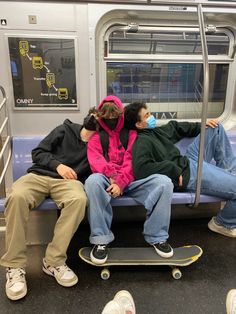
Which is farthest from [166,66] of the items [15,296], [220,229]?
[15,296]

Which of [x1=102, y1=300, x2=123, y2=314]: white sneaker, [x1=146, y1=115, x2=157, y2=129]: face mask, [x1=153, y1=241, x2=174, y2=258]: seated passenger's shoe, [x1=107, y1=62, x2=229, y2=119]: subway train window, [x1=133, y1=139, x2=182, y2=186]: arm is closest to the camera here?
[x1=102, y1=300, x2=123, y2=314]: white sneaker

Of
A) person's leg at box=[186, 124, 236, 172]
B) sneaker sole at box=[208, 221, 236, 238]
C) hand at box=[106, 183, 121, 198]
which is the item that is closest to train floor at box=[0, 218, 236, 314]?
sneaker sole at box=[208, 221, 236, 238]

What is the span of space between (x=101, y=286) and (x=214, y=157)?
148cm

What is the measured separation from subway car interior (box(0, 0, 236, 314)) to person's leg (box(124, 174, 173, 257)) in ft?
0.50

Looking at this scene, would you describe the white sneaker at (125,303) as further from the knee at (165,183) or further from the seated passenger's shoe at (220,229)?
the seated passenger's shoe at (220,229)

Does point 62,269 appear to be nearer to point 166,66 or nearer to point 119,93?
point 119,93

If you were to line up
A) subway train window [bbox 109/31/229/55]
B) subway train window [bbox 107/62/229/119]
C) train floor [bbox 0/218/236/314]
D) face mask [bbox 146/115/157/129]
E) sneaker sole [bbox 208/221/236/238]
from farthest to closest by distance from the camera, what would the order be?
1. subway train window [bbox 107/62/229/119]
2. subway train window [bbox 109/31/229/55]
3. sneaker sole [bbox 208/221/236/238]
4. face mask [bbox 146/115/157/129]
5. train floor [bbox 0/218/236/314]

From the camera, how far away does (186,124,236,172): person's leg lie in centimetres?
259

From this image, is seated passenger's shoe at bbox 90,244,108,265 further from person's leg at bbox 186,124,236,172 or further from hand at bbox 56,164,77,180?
person's leg at bbox 186,124,236,172

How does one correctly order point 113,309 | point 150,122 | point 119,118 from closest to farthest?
1. point 113,309
2. point 119,118
3. point 150,122

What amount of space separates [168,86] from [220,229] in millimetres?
1491

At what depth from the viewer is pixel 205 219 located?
2.97m

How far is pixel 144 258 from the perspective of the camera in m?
2.10

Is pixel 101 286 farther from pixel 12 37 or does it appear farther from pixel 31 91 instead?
pixel 12 37
